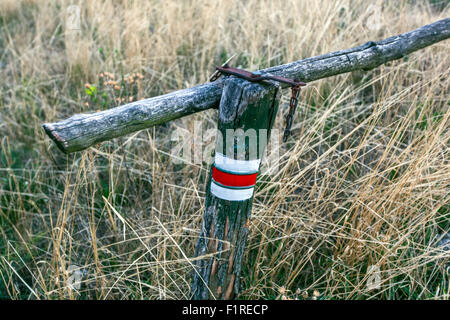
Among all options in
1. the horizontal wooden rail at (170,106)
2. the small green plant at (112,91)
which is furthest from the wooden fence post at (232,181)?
the small green plant at (112,91)

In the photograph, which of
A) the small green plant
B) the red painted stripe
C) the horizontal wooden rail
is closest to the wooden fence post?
the red painted stripe

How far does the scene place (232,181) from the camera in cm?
141

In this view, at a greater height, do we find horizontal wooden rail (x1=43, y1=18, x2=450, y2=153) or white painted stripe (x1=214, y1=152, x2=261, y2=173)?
horizontal wooden rail (x1=43, y1=18, x2=450, y2=153)

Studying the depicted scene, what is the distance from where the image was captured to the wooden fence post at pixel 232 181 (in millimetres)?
1303

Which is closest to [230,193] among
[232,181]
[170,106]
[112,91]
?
[232,181]

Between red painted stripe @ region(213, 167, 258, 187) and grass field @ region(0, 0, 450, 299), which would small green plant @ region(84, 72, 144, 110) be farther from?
red painted stripe @ region(213, 167, 258, 187)

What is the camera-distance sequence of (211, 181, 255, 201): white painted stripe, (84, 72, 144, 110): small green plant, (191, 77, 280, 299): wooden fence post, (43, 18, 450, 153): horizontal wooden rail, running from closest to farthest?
(43, 18, 450, 153): horizontal wooden rail, (191, 77, 280, 299): wooden fence post, (211, 181, 255, 201): white painted stripe, (84, 72, 144, 110): small green plant

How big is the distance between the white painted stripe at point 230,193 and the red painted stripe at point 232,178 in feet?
0.08

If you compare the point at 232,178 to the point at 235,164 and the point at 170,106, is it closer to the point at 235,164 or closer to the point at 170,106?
the point at 235,164

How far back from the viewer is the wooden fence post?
4.27ft

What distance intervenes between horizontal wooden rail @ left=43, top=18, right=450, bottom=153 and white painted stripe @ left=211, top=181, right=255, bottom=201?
0.31 m

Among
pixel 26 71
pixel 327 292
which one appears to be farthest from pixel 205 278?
pixel 26 71

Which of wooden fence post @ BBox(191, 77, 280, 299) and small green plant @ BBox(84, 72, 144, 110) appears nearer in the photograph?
wooden fence post @ BBox(191, 77, 280, 299)
